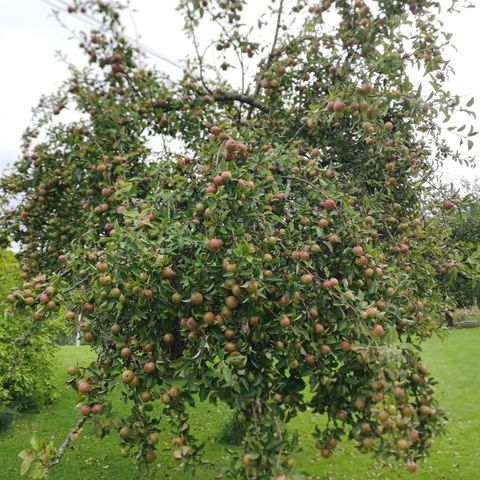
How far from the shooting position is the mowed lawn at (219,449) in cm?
532

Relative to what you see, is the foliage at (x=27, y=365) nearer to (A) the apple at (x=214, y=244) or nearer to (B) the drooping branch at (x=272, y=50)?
(B) the drooping branch at (x=272, y=50)

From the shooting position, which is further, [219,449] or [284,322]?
[219,449]

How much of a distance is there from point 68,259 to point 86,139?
1502mm

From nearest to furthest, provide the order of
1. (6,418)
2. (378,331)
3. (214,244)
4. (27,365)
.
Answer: (378,331)
(214,244)
(6,418)
(27,365)

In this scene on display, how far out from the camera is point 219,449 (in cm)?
612

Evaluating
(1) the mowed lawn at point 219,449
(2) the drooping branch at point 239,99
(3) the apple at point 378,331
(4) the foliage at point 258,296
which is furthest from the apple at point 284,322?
(2) the drooping branch at point 239,99

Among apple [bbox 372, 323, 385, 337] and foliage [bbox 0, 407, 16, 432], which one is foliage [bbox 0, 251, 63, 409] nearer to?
foliage [bbox 0, 407, 16, 432]

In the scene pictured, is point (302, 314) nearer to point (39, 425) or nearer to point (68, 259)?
point (68, 259)

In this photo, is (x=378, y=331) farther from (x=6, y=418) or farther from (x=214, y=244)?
(x=6, y=418)

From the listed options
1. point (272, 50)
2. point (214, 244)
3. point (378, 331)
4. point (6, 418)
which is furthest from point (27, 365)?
point (378, 331)

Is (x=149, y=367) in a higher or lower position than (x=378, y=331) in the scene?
lower

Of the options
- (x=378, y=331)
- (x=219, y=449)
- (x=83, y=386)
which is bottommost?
(x=219, y=449)

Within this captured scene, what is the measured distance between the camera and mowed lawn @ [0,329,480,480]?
5.32m

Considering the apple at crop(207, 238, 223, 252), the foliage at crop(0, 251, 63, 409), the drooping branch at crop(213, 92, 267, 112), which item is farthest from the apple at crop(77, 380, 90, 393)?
the foliage at crop(0, 251, 63, 409)
